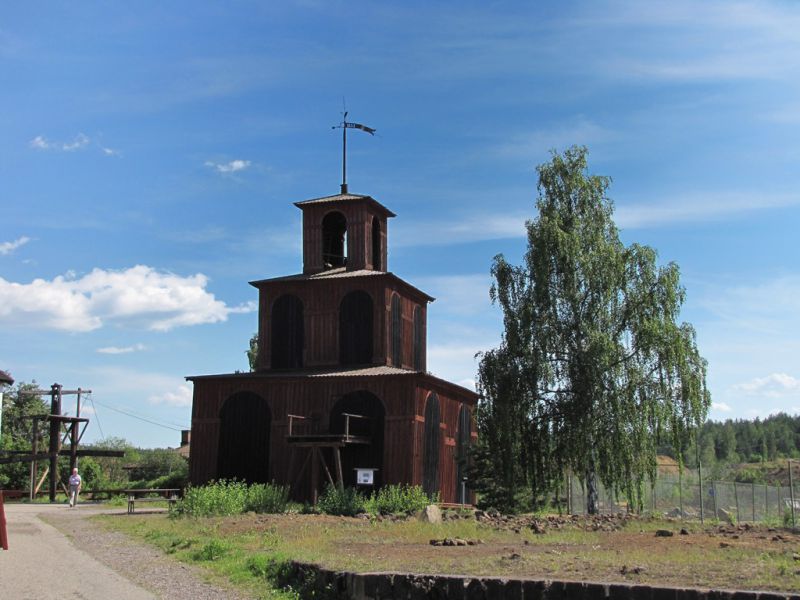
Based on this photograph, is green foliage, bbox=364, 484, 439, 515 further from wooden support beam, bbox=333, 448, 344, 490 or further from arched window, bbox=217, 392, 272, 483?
arched window, bbox=217, 392, 272, 483

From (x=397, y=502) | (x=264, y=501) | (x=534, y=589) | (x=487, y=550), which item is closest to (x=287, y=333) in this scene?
(x=264, y=501)

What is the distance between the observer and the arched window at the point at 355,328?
135 feet

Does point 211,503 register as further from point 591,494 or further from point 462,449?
point 591,494

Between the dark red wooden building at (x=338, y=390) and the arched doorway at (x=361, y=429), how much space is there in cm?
4

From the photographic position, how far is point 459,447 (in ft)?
138

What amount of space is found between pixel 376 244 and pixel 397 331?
5319 millimetres

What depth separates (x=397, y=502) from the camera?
33500 mm

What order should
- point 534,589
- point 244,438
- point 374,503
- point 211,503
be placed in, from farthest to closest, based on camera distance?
point 244,438 → point 374,503 → point 211,503 → point 534,589

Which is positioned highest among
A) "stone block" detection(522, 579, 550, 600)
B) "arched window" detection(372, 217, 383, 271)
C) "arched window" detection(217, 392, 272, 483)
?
"arched window" detection(372, 217, 383, 271)

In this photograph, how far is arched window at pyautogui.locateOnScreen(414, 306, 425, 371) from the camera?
4434 centimetres

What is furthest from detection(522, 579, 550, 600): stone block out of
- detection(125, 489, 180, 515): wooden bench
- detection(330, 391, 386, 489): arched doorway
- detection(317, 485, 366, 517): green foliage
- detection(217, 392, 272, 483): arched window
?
detection(217, 392, 272, 483): arched window

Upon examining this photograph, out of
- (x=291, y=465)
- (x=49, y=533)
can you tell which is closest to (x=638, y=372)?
(x=291, y=465)

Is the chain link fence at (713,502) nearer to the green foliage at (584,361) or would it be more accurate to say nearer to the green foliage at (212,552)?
the green foliage at (584,361)

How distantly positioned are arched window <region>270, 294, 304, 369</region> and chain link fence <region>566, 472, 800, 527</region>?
1379 centimetres
